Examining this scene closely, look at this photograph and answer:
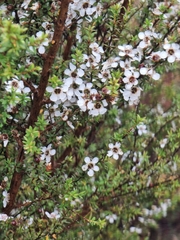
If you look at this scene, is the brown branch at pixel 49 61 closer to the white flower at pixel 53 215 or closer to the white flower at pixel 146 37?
the white flower at pixel 146 37

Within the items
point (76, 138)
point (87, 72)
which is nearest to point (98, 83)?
point (87, 72)

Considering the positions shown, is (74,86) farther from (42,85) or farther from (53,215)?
(53,215)

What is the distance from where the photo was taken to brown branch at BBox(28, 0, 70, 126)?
1550 millimetres

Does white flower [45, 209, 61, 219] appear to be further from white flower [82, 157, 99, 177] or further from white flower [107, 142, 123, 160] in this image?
white flower [107, 142, 123, 160]

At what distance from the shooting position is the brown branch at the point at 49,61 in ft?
5.08

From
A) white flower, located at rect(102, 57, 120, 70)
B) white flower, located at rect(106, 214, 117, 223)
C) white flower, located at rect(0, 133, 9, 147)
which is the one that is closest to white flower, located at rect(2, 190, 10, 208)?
white flower, located at rect(0, 133, 9, 147)

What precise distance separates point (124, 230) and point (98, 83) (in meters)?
1.68

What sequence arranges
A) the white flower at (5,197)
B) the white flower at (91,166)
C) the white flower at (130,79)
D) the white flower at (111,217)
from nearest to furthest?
1. the white flower at (130,79)
2. the white flower at (5,197)
3. the white flower at (91,166)
4. the white flower at (111,217)

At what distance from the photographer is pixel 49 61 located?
160cm

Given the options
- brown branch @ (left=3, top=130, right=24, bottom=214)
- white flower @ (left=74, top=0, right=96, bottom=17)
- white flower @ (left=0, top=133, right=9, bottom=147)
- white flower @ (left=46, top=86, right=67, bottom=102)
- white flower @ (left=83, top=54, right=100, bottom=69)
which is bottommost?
brown branch @ (left=3, top=130, right=24, bottom=214)

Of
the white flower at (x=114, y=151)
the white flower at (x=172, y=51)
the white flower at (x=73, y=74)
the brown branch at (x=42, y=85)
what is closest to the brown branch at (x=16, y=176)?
the brown branch at (x=42, y=85)

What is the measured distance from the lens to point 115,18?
5.76 ft

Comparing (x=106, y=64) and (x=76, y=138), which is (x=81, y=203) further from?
(x=106, y=64)

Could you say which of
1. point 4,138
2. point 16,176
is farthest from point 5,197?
point 4,138
